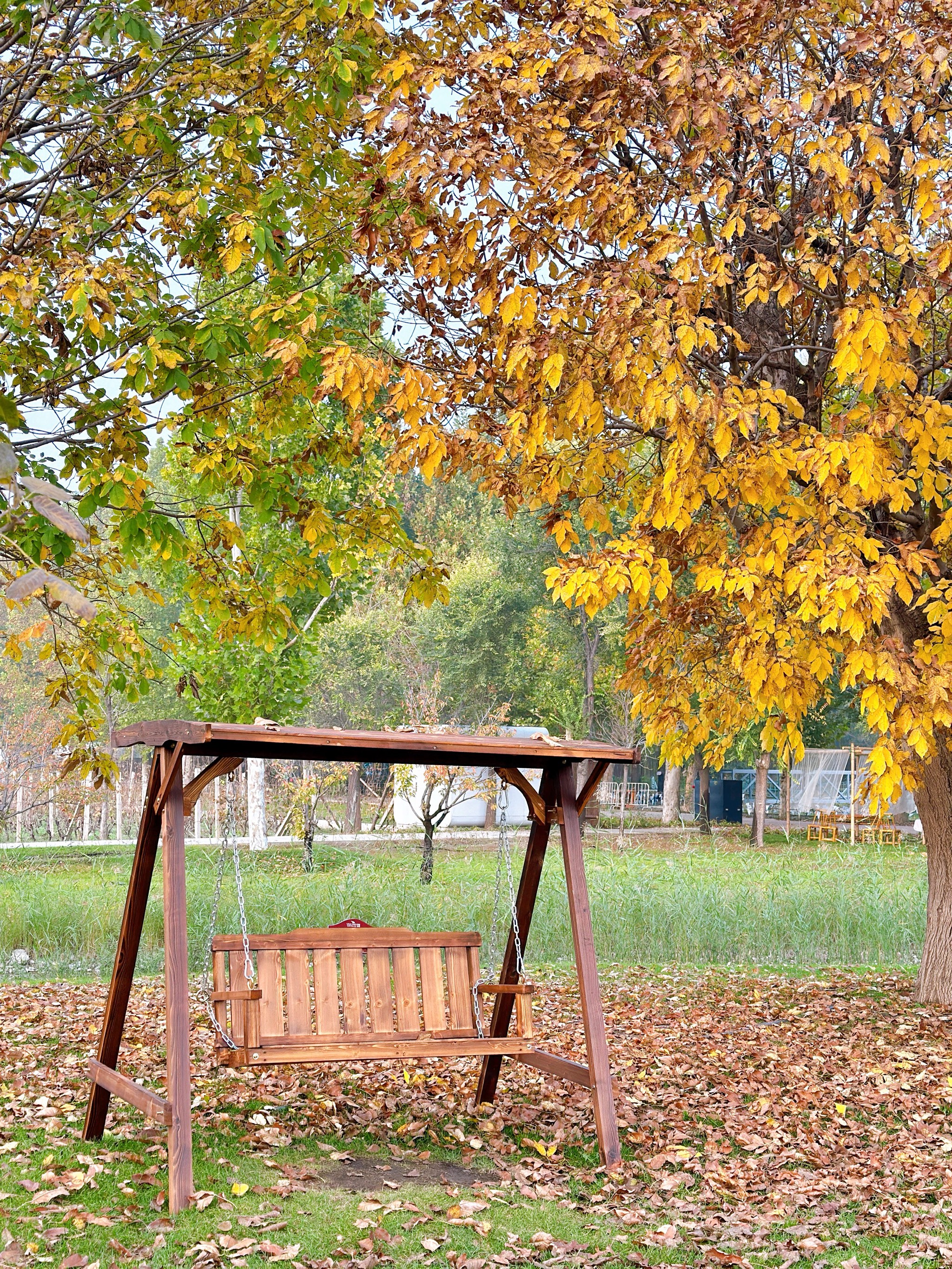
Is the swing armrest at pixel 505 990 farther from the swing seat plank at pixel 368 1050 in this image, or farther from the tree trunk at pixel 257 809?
the tree trunk at pixel 257 809

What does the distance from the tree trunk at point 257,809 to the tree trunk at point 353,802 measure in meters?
4.85

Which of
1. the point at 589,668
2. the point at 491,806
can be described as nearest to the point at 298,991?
the point at 491,806

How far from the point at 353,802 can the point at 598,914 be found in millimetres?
20604

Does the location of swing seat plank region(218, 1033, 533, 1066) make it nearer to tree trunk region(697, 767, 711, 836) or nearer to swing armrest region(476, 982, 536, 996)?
swing armrest region(476, 982, 536, 996)

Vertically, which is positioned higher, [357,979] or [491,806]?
[357,979]

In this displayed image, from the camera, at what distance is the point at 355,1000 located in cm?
548

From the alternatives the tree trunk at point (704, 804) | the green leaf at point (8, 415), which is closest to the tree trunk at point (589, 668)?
the tree trunk at point (704, 804)

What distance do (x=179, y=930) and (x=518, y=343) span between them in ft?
10.5

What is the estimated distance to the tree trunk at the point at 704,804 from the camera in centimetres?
2756

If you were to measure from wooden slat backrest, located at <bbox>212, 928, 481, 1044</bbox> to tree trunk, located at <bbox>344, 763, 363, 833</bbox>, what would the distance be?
2104cm

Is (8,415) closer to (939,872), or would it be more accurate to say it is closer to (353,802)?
(939,872)

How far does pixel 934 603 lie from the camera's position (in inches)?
230

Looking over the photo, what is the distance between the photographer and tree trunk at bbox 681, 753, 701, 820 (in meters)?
31.2

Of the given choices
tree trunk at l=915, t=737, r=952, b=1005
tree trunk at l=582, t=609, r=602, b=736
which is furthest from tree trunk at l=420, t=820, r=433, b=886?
tree trunk at l=582, t=609, r=602, b=736
